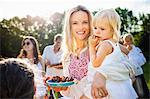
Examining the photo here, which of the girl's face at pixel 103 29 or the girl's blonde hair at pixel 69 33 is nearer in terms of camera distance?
the girl's face at pixel 103 29

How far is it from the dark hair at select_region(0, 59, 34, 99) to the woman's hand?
1585 millimetres

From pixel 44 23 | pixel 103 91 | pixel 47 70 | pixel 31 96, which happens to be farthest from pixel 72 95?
pixel 44 23

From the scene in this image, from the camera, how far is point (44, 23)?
95.4 ft

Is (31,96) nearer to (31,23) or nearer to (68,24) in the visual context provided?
(68,24)

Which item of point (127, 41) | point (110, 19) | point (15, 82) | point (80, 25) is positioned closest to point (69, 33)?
point (80, 25)

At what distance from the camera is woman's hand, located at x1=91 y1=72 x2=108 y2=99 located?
3376mm

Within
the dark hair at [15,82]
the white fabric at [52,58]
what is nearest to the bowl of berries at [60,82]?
the dark hair at [15,82]

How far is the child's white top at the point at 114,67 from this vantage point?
3.36 meters

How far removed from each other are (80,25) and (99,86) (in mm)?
593

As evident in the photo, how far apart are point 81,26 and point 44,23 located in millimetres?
25563

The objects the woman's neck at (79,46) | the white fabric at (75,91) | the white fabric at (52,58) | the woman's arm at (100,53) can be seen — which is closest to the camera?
the woman's arm at (100,53)

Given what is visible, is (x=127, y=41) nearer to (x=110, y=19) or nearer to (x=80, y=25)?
(x=80, y=25)

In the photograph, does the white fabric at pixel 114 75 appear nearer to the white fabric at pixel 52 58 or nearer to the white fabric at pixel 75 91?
the white fabric at pixel 75 91

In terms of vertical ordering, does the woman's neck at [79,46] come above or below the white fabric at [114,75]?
above
